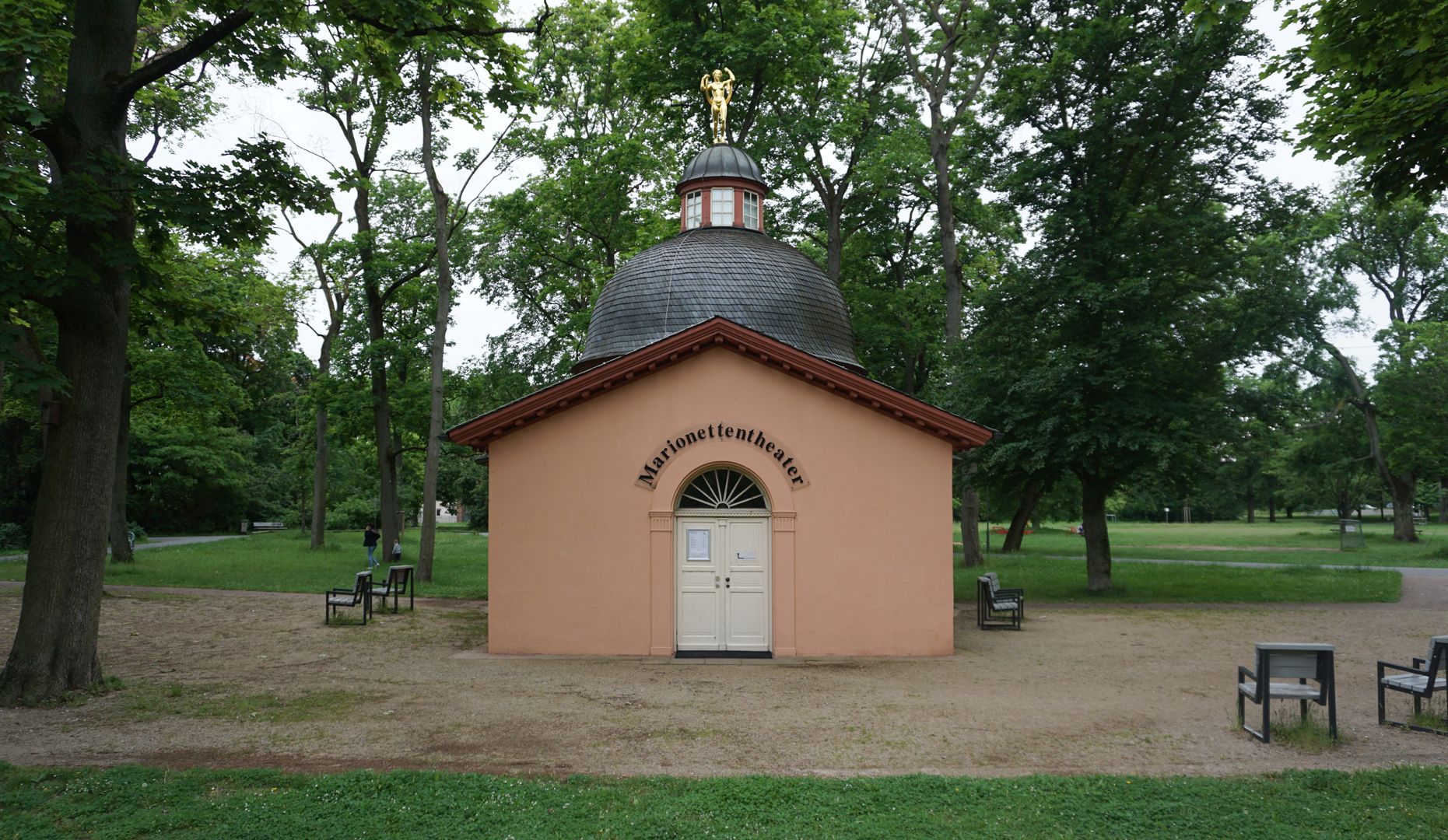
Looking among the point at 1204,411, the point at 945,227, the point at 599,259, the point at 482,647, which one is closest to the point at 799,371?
the point at 482,647

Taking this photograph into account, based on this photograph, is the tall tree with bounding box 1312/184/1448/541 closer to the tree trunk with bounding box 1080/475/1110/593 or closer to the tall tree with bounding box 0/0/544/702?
the tree trunk with bounding box 1080/475/1110/593

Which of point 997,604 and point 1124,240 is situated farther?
point 1124,240

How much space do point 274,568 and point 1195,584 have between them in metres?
25.3

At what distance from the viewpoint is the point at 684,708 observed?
9992 mm

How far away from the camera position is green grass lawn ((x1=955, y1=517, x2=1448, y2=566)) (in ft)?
103

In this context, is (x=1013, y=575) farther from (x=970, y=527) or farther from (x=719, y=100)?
(x=719, y=100)

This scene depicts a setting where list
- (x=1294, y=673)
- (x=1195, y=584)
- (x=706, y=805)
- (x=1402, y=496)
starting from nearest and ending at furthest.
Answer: (x=706, y=805)
(x=1294, y=673)
(x=1195, y=584)
(x=1402, y=496)

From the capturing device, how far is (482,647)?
14.1 meters

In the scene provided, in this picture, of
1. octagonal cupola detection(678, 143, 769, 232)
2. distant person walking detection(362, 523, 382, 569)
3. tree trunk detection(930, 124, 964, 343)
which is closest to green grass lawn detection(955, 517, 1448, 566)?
tree trunk detection(930, 124, 964, 343)

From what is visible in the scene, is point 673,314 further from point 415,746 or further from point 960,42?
point 960,42

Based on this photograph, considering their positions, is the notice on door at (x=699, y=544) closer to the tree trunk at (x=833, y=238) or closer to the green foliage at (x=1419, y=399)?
the tree trunk at (x=833, y=238)

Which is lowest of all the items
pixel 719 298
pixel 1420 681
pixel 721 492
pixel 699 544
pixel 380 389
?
pixel 1420 681

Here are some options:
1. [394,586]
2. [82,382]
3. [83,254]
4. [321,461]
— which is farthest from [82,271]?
[321,461]

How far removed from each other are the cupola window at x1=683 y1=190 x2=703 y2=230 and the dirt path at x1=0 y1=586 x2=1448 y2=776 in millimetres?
10657
